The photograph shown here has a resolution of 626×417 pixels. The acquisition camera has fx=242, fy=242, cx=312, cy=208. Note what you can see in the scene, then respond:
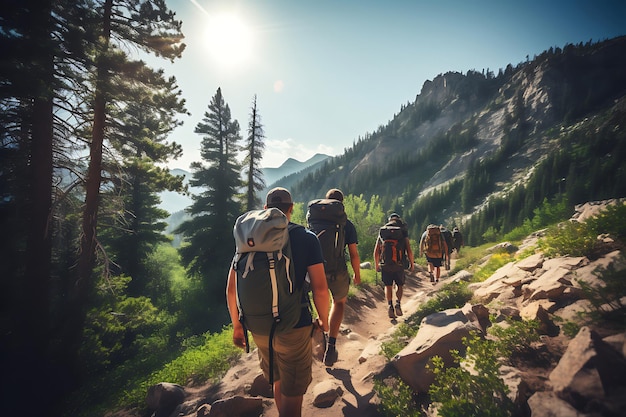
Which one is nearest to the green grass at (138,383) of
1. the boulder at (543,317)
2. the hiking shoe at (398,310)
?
the hiking shoe at (398,310)

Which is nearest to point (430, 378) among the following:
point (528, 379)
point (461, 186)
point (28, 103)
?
point (528, 379)

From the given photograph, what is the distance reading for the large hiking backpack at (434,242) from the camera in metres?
9.49

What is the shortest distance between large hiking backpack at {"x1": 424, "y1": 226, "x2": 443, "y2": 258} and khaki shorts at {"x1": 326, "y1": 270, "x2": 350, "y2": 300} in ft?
21.7

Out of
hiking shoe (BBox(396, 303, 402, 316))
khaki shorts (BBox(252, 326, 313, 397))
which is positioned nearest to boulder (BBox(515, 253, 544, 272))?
hiking shoe (BBox(396, 303, 402, 316))

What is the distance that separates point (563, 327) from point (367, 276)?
8.96 meters

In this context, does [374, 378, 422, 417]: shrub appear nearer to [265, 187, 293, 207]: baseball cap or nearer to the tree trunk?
[265, 187, 293, 207]: baseball cap

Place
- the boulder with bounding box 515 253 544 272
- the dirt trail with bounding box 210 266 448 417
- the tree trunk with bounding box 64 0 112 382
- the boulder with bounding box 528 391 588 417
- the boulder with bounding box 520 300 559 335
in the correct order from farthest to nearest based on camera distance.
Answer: the tree trunk with bounding box 64 0 112 382
the boulder with bounding box 515 253 544 272
the dirt trail with bounding box 210 266 448 417
the boulder with bounding box 520 300 559 335
the boulder with bounding box 528 391 588 417

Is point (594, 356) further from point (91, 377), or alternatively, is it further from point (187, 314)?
point (187, 314)

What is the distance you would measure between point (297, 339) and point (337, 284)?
183cm

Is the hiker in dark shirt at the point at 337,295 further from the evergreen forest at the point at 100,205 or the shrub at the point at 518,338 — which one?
the evergreen forest at the point at 100,205

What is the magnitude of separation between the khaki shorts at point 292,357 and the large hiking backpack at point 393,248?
422 centimetres

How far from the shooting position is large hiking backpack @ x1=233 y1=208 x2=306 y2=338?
2.25m

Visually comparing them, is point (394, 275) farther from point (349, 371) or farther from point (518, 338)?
point (518, 338)

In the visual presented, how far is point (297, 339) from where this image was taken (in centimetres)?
241
